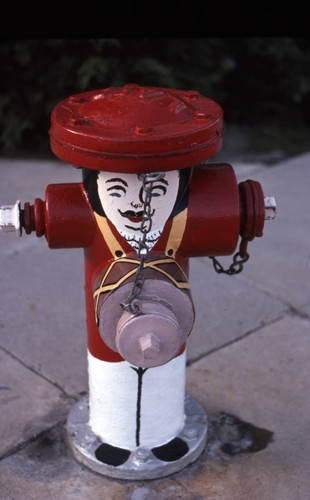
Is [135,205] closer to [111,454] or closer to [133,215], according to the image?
[133,215]

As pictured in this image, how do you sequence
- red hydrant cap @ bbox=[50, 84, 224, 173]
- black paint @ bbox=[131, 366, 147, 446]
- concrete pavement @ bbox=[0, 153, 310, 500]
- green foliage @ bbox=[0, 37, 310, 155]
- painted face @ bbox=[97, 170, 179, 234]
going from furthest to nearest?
green foliage @ bbox=[0, 37, 310, 155], concrete pavement @ bbox=[0, 153, 310, 500], black paint @ bbox=[131, 366, 147, 446], painted face @ bbox=[97, 170, 179, 234], red hydrant cap @ bbox=[50, 84, 224, 173]

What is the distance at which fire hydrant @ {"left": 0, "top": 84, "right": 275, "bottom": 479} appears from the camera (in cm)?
175

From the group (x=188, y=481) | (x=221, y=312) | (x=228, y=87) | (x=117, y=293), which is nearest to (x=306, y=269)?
(x=221, y=312)

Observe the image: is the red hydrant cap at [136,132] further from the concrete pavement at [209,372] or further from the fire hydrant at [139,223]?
the concrete pavement at [209,372]

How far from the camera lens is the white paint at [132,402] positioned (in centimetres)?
212

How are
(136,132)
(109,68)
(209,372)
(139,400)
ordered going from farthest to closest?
(109,68), (209,372), (139,400), (136,132)

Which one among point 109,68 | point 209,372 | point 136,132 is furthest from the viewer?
point 109,68

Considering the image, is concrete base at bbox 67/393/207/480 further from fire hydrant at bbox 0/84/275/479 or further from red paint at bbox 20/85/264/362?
red paint at bbox 20/85/264/362

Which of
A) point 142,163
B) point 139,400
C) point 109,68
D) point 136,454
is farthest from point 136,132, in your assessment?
point 109,68

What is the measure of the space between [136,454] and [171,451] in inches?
5.2

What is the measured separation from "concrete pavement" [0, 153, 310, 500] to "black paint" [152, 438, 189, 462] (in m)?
0.08

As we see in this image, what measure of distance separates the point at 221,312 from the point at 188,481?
1159mm

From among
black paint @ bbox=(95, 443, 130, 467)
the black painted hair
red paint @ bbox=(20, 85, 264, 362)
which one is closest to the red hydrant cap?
red paint @ bbox=(20, 85, 264, 362)

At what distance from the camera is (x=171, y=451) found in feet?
7.33
